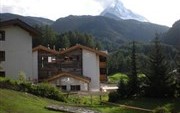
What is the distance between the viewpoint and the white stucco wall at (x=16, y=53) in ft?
153

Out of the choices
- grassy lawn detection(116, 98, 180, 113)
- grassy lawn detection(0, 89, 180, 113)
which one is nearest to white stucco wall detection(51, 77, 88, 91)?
grassy lawn detection(116, 98, 180, 113)

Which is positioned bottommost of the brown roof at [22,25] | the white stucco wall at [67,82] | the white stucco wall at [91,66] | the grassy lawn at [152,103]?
the grassy lawn at [152,103]

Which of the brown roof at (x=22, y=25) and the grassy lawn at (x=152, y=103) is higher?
the brown roof at (x=22, y=25)

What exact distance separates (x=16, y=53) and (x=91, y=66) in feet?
65.6

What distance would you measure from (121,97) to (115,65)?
99.7 m

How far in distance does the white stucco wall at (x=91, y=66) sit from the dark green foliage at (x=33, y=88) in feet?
101

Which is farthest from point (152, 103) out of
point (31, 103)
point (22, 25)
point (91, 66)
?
point (91, 66)

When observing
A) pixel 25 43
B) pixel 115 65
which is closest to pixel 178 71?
pixel 25 43

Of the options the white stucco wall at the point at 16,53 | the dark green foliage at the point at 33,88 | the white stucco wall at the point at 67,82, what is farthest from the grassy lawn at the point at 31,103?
the white stucco wall at the point at 67,82

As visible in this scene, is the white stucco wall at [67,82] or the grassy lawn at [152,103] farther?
the white stucco wall at [67,82]

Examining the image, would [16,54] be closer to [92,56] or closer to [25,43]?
[25,43]

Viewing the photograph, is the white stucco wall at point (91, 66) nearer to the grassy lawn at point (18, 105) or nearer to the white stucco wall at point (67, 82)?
the white stucco wall at point (67, 82)

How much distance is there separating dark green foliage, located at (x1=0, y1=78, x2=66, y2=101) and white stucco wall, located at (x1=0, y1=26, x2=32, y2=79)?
13.8 metres

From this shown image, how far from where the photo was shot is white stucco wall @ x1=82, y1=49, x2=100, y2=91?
6469 cm
